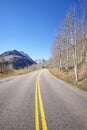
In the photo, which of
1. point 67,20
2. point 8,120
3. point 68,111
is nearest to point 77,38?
point 67,20

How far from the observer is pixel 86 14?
22203 mm

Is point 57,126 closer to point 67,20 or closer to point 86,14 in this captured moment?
point 86,14

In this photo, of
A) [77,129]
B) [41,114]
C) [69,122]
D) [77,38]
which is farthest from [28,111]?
[77,38]

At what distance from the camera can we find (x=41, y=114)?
6.66 meters

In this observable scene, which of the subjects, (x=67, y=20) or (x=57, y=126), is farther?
(x=67, y=20)

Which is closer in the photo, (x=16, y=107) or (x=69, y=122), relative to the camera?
(x=69, y=122)

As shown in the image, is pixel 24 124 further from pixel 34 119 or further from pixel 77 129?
pixel 77 129

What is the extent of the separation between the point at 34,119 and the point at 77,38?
21.2m

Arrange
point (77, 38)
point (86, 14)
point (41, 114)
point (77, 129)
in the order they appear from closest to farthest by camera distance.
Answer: point (77, 129) → point (41, 114) → point (86, 14) → point (77, 38)

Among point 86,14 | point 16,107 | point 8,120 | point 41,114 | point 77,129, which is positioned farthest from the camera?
point 86,14

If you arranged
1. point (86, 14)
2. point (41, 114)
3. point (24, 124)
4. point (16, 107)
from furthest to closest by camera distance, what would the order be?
point (86, 14) → point (16, 107) → point (41, 114) → point (24, 124)

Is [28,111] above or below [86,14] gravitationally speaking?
below

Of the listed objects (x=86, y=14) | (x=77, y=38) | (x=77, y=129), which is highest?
(x=86, y=14)

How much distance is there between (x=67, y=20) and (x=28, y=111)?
69.6 feet
